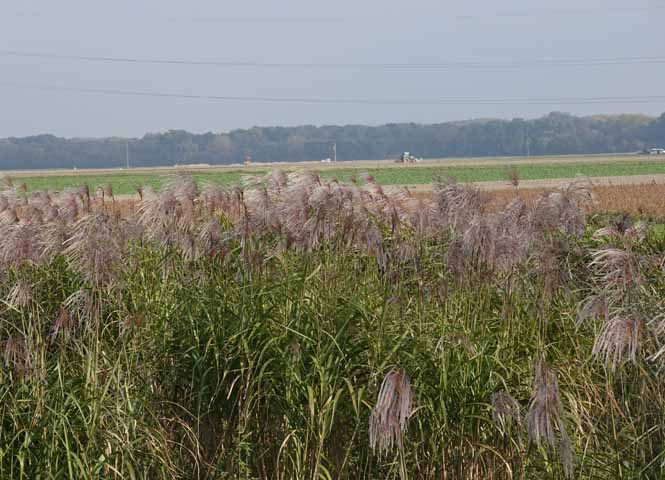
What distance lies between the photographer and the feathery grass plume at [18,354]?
5645 mm

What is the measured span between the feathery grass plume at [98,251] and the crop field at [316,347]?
0.02 m

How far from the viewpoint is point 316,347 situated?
247 inches

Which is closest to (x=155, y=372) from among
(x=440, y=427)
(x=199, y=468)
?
(x=199, y=468)

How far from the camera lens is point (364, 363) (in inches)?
251

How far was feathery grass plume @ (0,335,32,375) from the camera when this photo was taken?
564 cm

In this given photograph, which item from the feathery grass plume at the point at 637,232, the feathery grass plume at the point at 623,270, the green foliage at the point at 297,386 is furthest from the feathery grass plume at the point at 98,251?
the feathery grass plume at the point at 637,232

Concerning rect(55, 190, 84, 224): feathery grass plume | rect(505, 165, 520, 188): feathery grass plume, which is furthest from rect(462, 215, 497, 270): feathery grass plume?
rect(55, 190, 84, 224): feathery grass plume

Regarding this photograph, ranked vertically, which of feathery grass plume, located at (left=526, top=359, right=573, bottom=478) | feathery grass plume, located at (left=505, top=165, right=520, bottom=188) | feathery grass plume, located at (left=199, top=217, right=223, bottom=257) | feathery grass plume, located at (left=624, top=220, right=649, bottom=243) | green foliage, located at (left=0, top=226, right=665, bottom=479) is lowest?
green foliage, located at (left=0, top=226, right=665, bottom=479)

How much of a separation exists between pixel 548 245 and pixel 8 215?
13.9 feet

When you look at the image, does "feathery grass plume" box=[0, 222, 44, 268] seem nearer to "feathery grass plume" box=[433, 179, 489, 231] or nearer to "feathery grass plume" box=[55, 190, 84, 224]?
"feathery grass plume" box=[55, 190, 84, 224]

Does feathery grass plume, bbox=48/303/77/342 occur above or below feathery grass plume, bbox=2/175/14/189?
below

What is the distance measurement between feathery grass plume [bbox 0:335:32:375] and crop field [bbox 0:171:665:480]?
0.08ft

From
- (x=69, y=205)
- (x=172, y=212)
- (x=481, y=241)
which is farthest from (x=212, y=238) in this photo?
(x=481, y=241)

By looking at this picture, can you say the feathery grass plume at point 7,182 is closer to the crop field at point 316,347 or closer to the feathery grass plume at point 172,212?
the crop field at point 316,347
